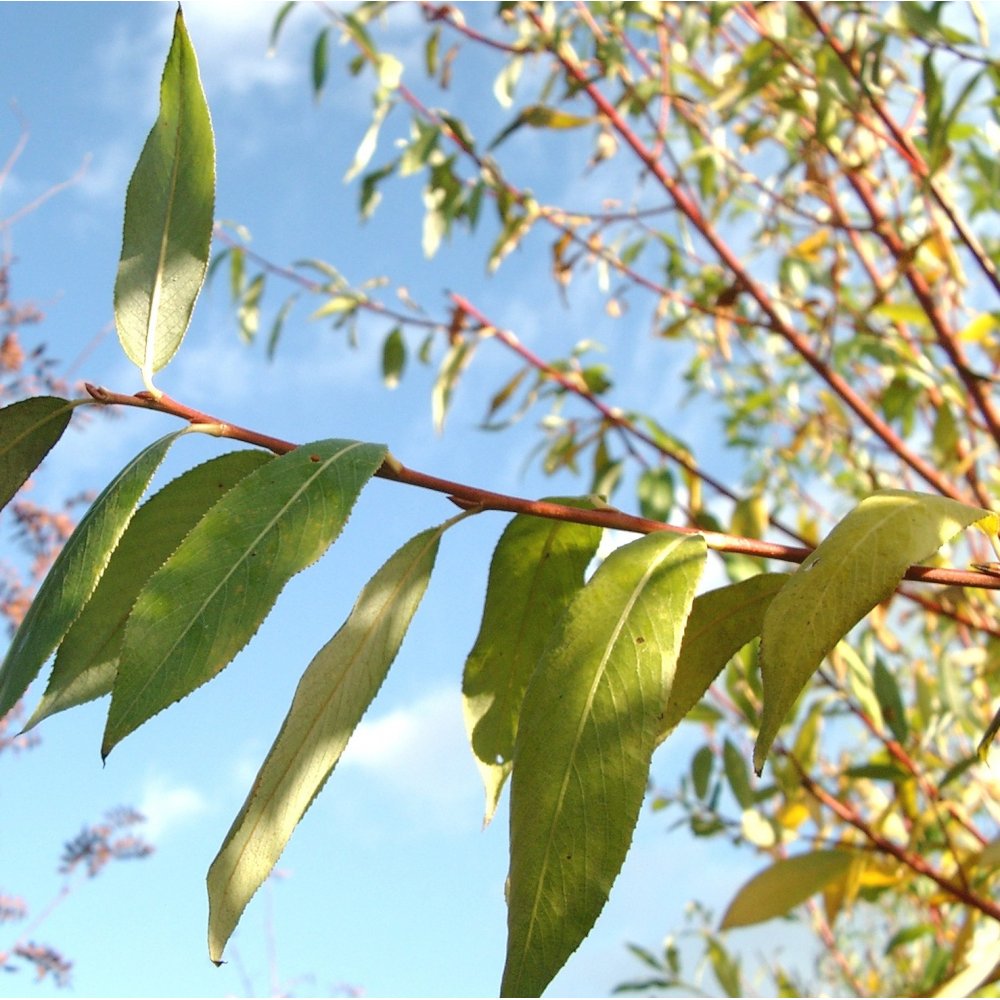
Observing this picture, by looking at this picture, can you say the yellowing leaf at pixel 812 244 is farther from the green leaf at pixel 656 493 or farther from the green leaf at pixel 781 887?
the green leaf at pixel 781 887

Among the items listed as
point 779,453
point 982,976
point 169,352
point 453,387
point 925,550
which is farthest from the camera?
point 779,453

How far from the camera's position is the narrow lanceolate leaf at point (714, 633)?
0.55 m

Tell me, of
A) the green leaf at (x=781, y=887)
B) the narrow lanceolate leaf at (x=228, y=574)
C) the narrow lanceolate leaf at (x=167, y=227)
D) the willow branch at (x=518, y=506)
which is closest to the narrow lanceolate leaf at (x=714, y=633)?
the willow branch at (x=518, y=506)

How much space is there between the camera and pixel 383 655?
49 cm

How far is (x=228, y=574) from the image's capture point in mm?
452

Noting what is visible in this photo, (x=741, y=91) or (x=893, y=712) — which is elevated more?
(x=741, y=91)

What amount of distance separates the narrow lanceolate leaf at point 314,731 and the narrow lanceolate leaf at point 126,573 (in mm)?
90

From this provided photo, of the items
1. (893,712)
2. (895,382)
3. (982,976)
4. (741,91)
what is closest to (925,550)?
(982,976)

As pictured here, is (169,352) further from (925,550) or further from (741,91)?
(741,91)

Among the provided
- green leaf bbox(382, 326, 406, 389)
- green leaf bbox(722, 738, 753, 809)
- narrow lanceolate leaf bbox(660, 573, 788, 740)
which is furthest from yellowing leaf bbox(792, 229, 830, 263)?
narrow lanceolate leaf bbox(660, 573, 788, 740)

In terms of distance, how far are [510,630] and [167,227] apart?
265 millimetres

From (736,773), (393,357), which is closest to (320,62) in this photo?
(393,357)

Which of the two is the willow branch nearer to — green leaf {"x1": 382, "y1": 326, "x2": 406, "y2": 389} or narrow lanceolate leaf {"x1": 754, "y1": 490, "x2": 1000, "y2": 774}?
narrow lanceolate leaf {"x1": 754, "y1": 490, "x2": 1000, "y2": 774}

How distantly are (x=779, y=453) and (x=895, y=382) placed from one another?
0.69 metres
